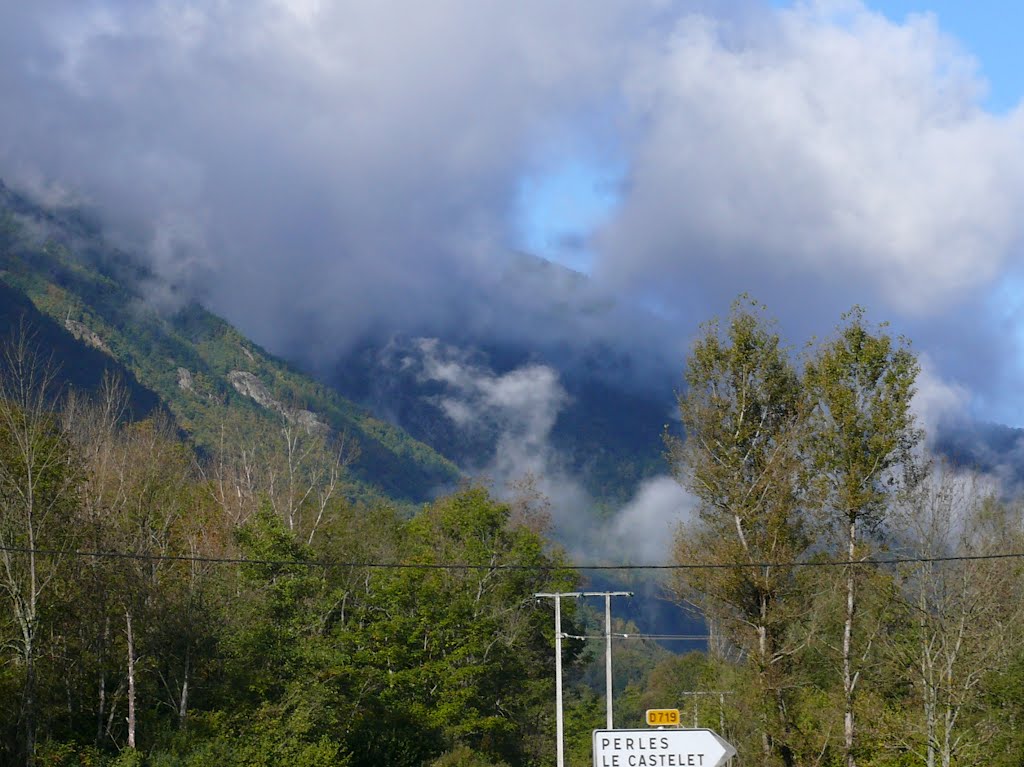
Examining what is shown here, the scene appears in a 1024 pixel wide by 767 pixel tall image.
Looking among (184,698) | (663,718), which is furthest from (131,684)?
(663,718)

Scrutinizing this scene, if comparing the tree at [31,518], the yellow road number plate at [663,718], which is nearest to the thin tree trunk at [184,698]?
the tree at [31,518]

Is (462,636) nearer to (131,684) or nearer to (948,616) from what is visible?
(131,684)

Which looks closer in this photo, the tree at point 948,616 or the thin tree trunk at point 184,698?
the tree at point 948,616

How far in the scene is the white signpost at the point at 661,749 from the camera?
10.5m

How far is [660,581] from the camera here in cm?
3878

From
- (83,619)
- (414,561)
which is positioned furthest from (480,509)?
(83,619)

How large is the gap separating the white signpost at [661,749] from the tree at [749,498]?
25566 mm

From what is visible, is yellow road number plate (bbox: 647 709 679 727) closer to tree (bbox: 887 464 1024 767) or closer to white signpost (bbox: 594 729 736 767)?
white signpost (bbox: 594 729 736 767)

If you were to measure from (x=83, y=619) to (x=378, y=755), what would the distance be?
14472 millimetres

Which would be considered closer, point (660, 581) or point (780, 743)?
point (780, 743)

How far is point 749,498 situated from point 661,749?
89.6ft

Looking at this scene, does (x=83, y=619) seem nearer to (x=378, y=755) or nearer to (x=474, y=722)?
(x=378, y=755)

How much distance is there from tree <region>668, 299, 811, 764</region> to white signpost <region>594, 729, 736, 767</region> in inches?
1007

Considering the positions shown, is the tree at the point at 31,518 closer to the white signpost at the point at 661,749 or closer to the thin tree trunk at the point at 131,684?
the thin tree trunk at the point at 131,684
